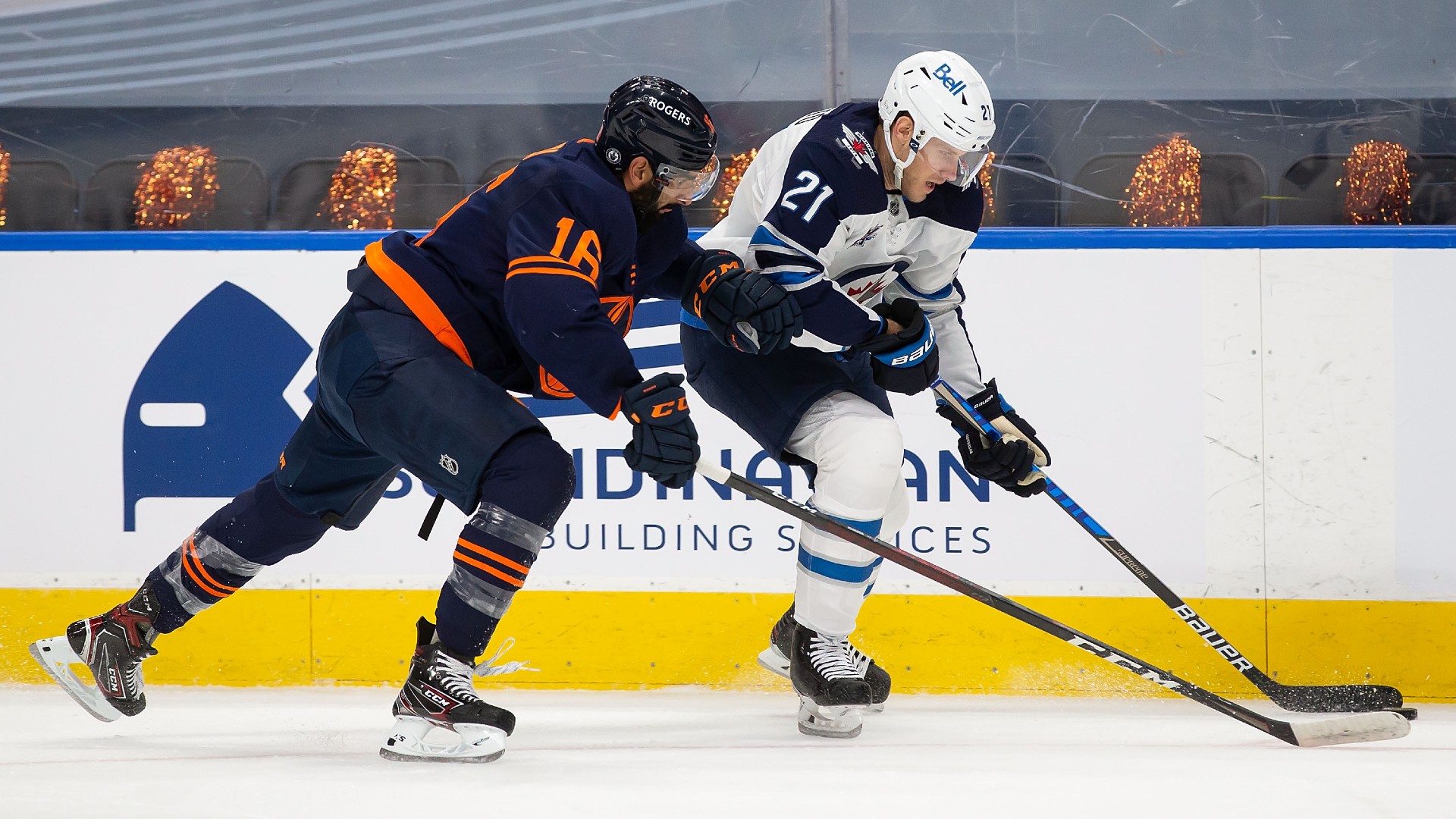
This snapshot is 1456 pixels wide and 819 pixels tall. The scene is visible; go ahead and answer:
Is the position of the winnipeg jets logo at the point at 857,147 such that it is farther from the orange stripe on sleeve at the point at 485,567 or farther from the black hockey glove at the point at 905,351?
the orange stripe on sleeve at the point at 485,567

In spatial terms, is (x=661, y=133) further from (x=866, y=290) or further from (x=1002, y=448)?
(x=1002, y=448)

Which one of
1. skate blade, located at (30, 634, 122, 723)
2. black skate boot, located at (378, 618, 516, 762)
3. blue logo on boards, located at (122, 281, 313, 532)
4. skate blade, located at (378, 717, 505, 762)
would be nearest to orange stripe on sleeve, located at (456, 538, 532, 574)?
black skate boot, located at (378, 618, 516, 762)

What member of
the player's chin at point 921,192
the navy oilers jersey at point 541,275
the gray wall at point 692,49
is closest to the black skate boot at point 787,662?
the navy oilers jersey at point 541,275

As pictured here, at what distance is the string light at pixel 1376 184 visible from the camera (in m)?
2.99

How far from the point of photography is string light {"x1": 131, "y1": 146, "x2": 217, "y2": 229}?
317 cm

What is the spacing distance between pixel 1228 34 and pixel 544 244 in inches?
80.7

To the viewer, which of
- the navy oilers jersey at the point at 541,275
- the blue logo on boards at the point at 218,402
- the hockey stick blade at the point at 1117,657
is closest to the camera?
the navy oilers jersey at the point at 541,275

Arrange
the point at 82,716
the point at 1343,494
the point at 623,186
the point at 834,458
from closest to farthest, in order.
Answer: the point at 623,186, the point at 834,458, the point at 82,716, the point at 1343,494

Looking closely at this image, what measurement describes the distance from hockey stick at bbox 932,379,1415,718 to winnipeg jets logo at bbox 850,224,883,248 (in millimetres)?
325

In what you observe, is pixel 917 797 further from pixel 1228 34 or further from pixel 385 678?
pixel 1228 34

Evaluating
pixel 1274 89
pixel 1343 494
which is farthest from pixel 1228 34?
pixel 1343 494

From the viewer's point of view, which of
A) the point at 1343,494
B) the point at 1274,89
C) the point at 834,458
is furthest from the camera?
the point at 1274,89

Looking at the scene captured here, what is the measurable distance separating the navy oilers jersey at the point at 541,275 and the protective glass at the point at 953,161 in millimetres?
461

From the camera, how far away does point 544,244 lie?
1.97 metres
